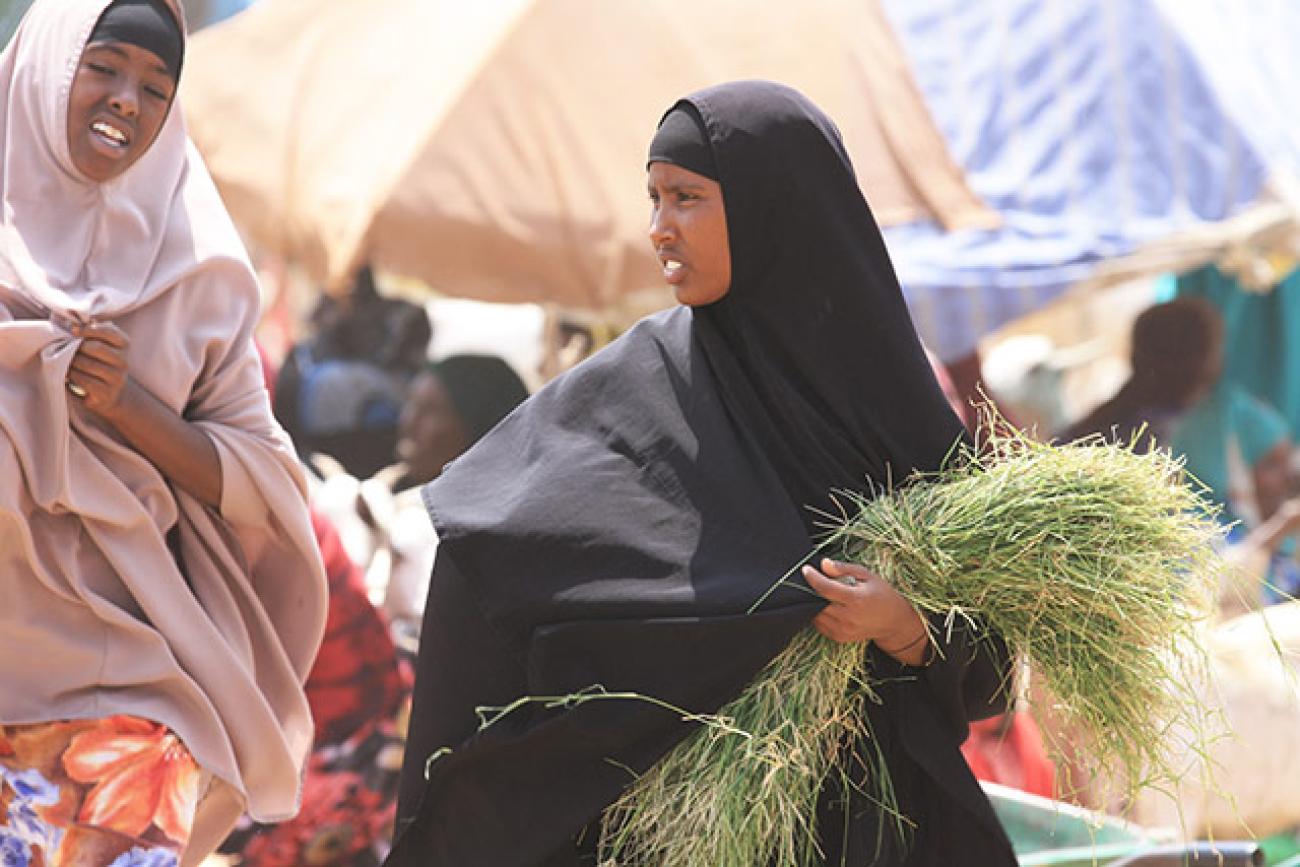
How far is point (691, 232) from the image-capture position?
9.21 ft

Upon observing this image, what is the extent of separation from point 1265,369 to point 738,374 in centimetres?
603

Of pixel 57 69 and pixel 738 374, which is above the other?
pixel 57 69

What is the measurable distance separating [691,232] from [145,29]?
97cm

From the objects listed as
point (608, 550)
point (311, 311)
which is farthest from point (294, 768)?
point (311, 311)

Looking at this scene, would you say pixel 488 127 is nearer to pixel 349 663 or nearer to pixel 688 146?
pixel 349 663

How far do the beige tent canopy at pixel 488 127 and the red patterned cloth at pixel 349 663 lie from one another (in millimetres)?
2482

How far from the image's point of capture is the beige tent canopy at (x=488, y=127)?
23.1 ft

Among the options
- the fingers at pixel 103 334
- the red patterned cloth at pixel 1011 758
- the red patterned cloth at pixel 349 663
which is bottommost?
the red patterned cloth at pixel 1011 758

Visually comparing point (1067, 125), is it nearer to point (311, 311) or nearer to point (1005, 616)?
point (311, 311)

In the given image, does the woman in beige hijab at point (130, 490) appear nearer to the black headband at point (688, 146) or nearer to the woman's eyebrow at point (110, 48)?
the woman's eyebrow at point (110, 48)

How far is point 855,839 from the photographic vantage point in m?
2.72

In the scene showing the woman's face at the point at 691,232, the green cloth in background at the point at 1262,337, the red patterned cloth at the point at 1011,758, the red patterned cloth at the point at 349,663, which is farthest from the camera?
the green cloth in background at the point at 1262,337

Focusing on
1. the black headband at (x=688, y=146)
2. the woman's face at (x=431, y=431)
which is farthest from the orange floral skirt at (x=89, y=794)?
the woman's face at (x=431, y=431)

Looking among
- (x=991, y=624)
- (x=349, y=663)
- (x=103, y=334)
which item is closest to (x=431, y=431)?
(x=349, y=663)
